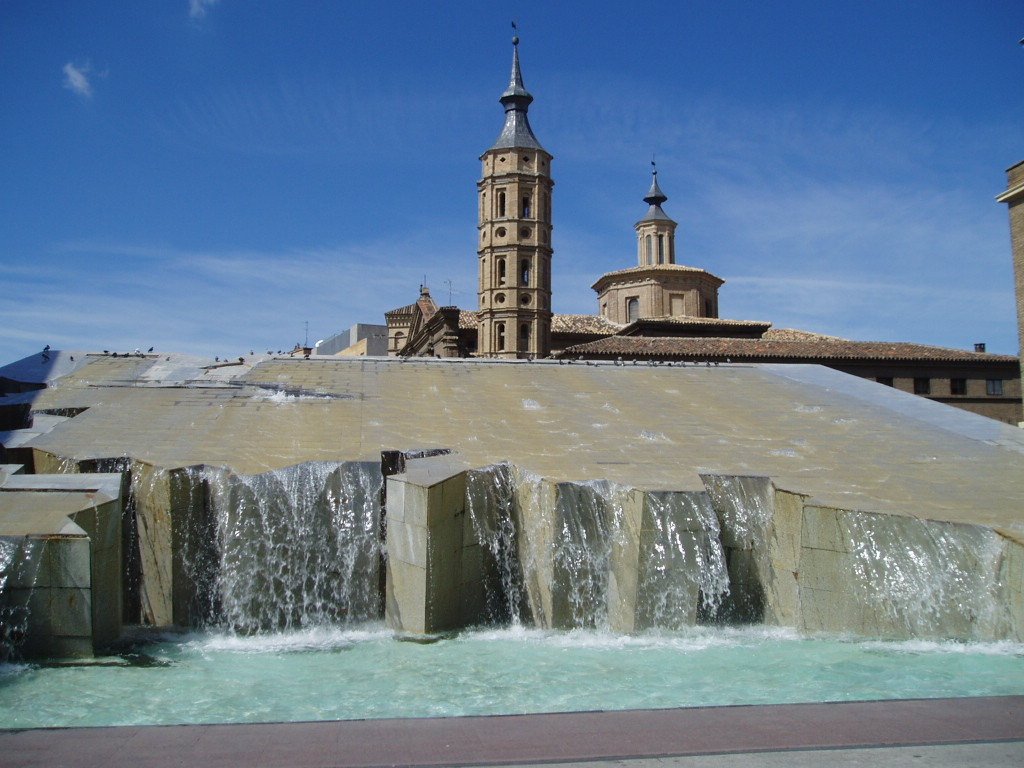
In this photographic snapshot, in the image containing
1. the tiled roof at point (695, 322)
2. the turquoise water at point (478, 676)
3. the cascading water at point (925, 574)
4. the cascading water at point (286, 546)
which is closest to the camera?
the turquoise water at point (478, 676)

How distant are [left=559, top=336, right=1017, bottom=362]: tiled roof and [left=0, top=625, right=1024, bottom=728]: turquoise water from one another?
26.3 meters

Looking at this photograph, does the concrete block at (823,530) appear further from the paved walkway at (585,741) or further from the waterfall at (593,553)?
the paved walkway at (585,741)

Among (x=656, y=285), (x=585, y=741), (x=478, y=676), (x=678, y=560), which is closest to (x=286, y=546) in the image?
(x=478, y=676)

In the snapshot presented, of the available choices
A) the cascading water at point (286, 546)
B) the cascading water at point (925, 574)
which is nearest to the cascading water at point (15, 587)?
the cascading water at point (286, 546)

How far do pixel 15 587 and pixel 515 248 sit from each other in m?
39.3

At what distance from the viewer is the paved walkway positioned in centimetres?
511

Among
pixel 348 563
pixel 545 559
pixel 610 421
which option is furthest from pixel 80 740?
pixel 610 421

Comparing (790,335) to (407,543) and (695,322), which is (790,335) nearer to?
(695,322)

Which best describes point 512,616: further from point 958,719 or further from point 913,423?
point 913,423

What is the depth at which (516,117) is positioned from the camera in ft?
155

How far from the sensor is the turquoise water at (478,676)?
264 inches

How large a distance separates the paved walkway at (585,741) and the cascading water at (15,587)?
2.54 m

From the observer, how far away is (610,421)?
14.0 metres

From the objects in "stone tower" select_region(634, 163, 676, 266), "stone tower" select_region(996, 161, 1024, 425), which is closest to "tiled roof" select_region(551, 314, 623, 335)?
"stone tower" select_region(634, 163, 676, 266)
